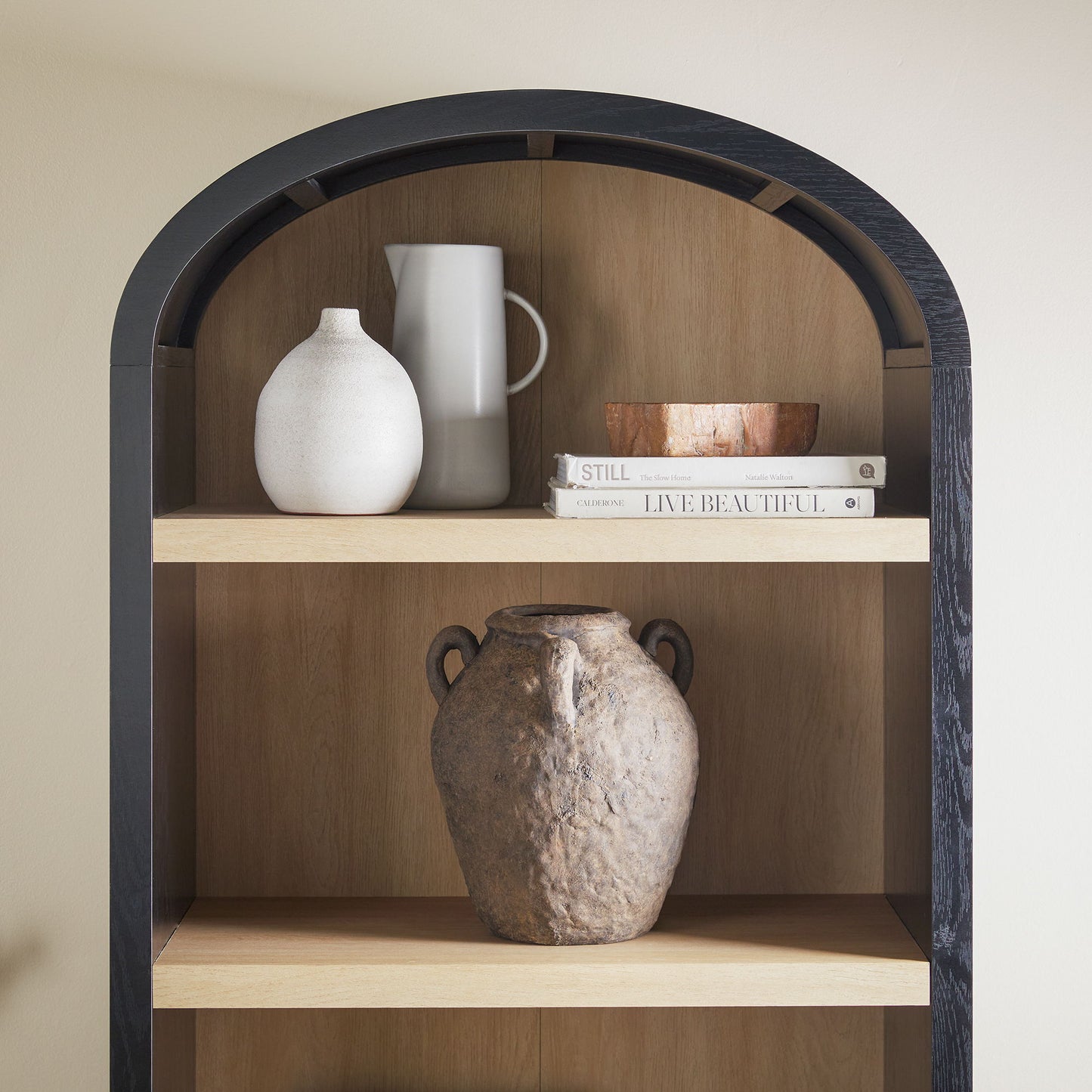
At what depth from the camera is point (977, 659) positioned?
1223 millimetres

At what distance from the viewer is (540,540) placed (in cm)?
93

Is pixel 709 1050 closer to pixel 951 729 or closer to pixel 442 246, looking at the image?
pixel 951 729

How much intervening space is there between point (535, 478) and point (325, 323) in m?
0.30

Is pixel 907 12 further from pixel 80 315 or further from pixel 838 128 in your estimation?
pixel 80 315

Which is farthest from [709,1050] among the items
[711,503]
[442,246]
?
[442,246]

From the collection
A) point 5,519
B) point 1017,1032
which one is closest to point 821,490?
point 1017,1032

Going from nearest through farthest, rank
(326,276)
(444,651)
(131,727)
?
(131,727)
(444,651)
(326,276)

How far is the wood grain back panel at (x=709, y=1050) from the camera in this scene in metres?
1.21

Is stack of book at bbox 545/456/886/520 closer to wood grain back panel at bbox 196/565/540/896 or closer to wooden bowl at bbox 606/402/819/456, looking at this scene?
wooden bowl at bbox 606/402/819/456

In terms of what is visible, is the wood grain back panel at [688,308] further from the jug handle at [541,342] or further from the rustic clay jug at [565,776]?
the rustic clay jug at [565,776]

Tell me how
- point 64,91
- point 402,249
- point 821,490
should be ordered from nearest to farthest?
point 821,490 < point 402,249 < point 64,91

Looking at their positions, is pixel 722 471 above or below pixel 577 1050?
above

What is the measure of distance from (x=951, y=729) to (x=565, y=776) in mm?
321

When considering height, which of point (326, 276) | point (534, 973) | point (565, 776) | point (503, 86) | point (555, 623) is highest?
point (503, 86)
